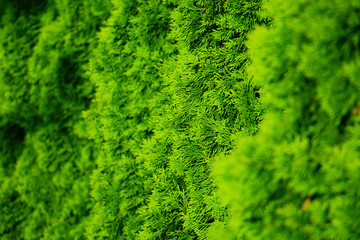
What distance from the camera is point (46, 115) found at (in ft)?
8.84

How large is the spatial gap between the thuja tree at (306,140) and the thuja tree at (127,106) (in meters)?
1.06

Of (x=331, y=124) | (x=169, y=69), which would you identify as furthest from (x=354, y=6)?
(x=169, y=69)

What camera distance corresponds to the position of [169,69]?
1.74 m

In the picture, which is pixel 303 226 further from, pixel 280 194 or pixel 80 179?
pixel 80 179

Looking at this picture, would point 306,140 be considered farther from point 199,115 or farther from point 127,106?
Result: point 127,106

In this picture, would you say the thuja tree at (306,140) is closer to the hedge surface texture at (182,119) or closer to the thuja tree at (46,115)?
the hedge surface texture at (182,119)

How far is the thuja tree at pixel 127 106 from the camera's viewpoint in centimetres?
187

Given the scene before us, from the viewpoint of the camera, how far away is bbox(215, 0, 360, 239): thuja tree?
2.37ft

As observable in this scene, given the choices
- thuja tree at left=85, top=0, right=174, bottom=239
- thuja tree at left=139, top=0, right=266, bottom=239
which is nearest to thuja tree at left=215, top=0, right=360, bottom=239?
thuja tree at left=139, top=0, right=266, bottom=239

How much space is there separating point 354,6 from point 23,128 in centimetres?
315

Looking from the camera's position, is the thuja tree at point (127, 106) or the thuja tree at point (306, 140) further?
the thuja tree at point (127, 106)

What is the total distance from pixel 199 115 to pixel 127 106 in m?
0.70

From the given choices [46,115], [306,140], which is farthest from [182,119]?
[46,115]

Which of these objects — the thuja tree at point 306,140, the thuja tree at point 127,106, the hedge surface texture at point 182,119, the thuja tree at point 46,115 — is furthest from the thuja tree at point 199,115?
the thuja tree at point 46,115
